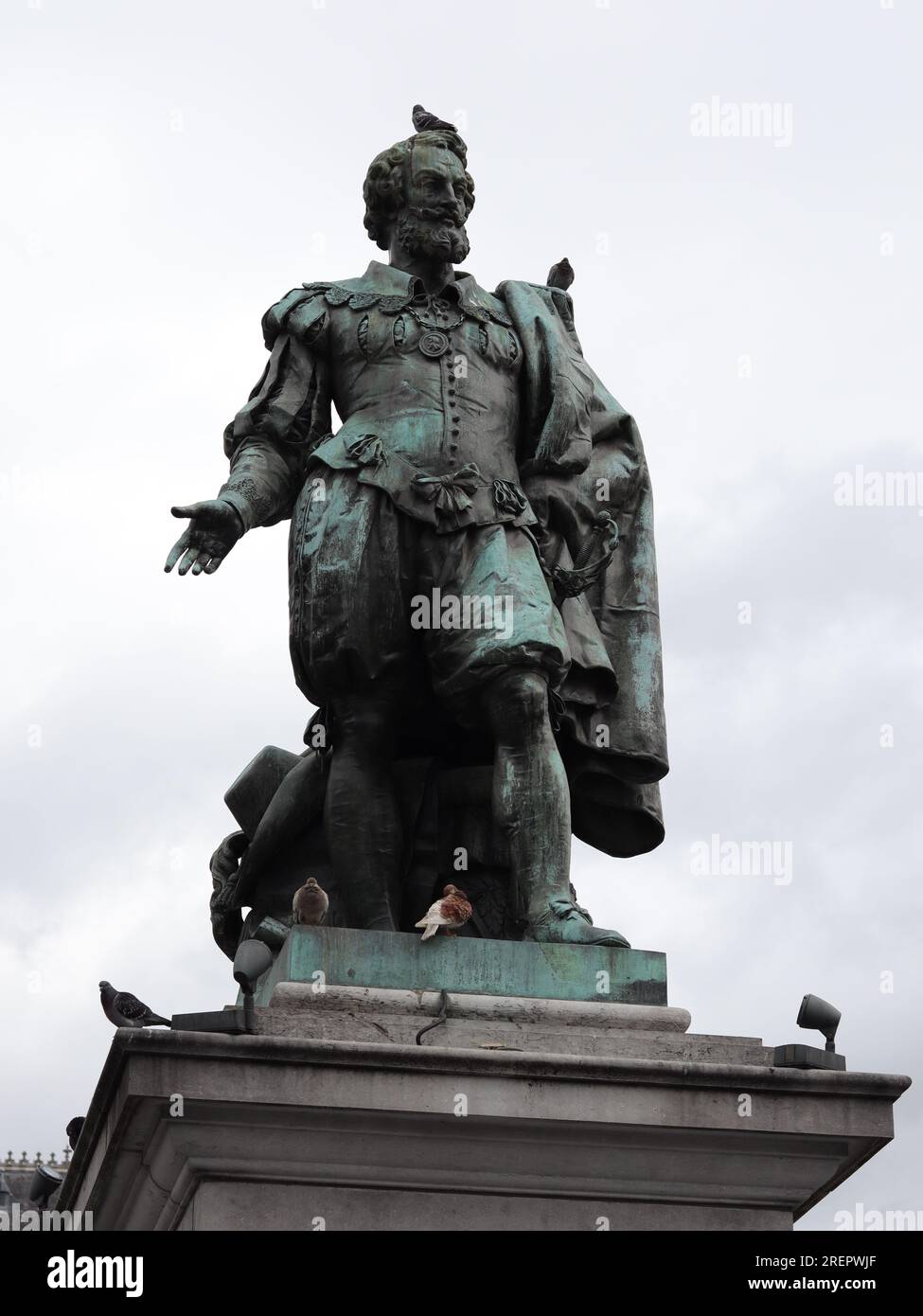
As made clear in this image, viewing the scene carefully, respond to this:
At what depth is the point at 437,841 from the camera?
1263 cm

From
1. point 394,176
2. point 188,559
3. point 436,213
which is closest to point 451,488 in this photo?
point 188,559

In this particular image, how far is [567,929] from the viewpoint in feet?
38.5

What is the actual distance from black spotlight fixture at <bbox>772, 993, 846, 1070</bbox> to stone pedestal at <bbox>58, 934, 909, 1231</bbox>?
119 mm

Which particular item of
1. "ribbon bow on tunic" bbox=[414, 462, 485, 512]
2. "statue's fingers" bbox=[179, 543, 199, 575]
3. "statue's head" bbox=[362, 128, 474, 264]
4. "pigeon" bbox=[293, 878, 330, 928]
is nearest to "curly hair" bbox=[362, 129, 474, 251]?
"statue's head" bbox=[362, 128, 474, 264]

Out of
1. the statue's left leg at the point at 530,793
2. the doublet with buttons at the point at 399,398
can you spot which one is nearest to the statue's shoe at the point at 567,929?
the statue's left leg at the point at 530,793

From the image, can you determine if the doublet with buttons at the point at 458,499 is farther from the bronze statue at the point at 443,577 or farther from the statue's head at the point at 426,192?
the statue's head at the point at 426,192

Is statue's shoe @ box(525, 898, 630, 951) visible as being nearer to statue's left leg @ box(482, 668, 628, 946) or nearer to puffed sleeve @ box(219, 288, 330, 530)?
statue's left leg @ box(482, 668, 628, 946)

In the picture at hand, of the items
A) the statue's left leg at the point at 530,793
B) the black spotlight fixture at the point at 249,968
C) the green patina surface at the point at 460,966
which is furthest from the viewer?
the statue's left leg at the point at 530,793

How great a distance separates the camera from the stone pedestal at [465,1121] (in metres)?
10.7

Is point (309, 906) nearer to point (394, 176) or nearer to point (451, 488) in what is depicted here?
point (451, 488)

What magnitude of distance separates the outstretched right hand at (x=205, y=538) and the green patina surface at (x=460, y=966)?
5.93 feet
